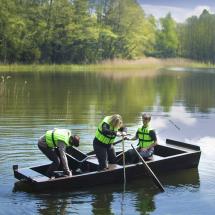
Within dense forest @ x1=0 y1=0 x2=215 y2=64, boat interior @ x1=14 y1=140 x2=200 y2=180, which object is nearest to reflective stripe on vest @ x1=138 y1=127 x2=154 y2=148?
boat interior @ x1=14 y1=140 x2=200 y2=180

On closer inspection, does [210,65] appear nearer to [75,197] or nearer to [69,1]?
[69,1]

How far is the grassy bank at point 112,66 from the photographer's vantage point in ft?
197

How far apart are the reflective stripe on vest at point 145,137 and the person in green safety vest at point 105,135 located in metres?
0.91

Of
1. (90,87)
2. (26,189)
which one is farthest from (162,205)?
(90,87)

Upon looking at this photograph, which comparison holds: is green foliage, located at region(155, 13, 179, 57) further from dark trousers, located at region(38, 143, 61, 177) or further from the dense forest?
dark trousers, located at region(38, 143, 61, 177)

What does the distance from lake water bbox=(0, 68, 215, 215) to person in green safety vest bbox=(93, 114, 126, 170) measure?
0.71 meters

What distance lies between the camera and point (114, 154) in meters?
13.0

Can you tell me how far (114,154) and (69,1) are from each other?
5891 cm

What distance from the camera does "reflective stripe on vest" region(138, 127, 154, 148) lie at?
13434 mm

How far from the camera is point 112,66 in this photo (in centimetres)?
7162

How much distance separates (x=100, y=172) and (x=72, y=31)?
191 feet

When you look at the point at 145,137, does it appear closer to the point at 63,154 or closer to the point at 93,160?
the point at 93,160

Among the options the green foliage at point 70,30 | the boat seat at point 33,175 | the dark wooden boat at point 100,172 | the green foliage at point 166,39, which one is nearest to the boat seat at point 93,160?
the dark wooden boat at point 100,172

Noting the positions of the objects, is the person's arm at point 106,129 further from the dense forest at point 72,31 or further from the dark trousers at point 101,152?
the dense forest at point 72,31
